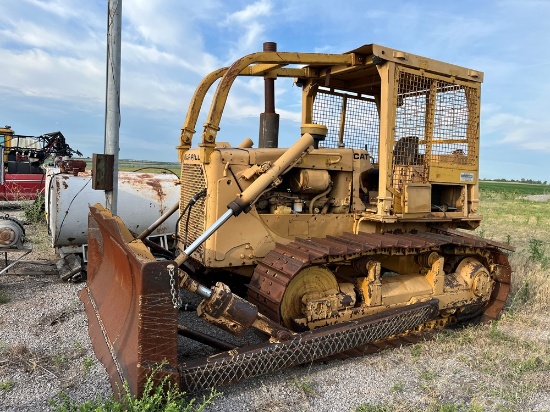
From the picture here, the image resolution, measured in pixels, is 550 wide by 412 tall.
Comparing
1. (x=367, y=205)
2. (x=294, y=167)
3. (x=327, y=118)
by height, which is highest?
(x=327, y=118)

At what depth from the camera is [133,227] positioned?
26.3ft

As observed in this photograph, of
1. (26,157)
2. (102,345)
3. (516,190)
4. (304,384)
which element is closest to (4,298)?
(102,345)

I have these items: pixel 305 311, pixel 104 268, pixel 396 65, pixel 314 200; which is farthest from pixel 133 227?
pixel 396 65

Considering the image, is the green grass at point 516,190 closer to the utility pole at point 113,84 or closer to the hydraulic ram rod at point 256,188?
the hydraulic ram rod at point 256,188

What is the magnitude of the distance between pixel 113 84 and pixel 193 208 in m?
1.68

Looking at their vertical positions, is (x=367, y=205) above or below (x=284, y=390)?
above

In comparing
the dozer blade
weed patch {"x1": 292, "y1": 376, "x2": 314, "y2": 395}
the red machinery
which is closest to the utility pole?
the dozer blade

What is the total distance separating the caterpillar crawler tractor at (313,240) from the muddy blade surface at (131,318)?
0.01 metres

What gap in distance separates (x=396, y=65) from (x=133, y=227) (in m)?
5.13

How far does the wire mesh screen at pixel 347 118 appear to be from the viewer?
20.5 feet

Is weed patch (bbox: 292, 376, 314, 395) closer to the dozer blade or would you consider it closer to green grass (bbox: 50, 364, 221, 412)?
the dozer blade

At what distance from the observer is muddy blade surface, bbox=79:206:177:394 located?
3059 millimetres

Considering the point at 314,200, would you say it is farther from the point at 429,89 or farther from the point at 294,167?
the point at 429,89

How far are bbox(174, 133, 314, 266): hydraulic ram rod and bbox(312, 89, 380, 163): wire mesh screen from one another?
1.60m
